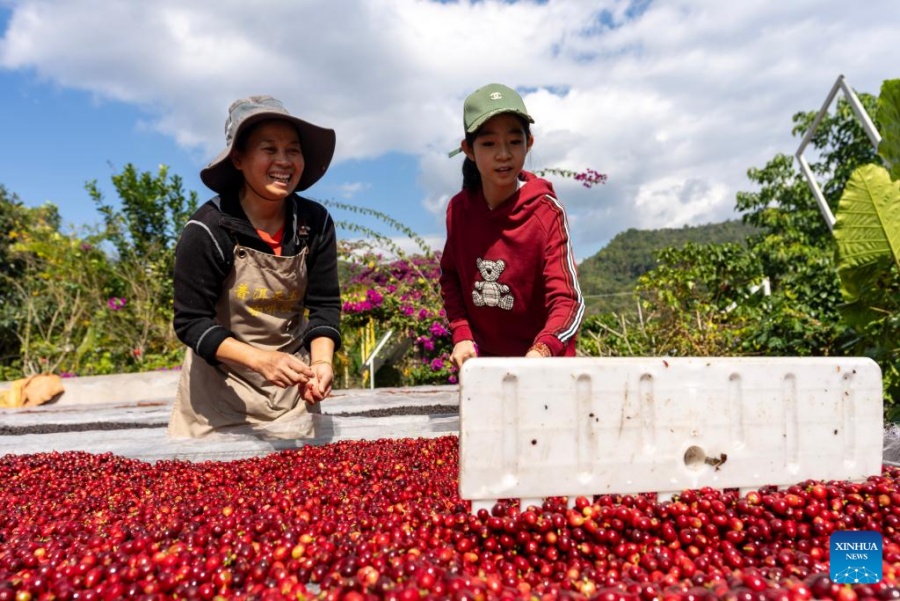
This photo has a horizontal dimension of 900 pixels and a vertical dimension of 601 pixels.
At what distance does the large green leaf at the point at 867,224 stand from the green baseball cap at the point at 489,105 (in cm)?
226

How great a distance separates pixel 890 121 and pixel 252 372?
4.15 m

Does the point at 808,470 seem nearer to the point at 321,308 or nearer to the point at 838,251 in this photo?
the point at 321,308

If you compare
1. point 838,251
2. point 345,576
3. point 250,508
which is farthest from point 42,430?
point 838,251

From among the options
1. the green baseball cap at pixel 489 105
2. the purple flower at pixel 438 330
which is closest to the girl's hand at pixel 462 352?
the green baseball cap at pixel 489 105

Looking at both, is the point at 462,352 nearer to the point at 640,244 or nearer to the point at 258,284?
the point at 258,284

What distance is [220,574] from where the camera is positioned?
121 centimetres

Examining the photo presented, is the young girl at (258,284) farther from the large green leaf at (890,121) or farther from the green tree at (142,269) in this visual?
the green tree at (142,269)

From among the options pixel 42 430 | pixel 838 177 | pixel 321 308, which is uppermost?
pixel 838 177

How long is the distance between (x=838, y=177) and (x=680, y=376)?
15.8 m

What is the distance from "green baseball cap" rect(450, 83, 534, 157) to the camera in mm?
2160

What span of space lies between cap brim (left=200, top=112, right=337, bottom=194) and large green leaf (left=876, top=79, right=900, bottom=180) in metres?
3.46

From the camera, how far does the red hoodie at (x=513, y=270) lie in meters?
2.30

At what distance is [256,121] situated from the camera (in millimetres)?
2330

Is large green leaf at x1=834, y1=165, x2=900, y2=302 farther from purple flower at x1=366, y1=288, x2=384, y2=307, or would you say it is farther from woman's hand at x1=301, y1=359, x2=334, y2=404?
purple flower at x1=366, y1=288, x2=384, y2=307
